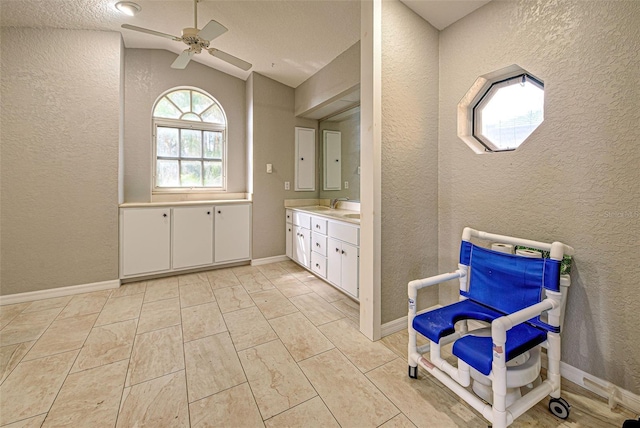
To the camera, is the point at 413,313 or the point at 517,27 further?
the point at 517,27

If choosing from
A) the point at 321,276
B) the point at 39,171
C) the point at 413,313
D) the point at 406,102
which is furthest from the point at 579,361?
the point at 39,171

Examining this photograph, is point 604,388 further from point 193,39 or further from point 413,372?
point 193,39

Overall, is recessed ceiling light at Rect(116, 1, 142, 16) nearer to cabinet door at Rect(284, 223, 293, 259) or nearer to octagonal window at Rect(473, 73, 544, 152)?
cabinet door at Rect(284, 223, 293, 259)

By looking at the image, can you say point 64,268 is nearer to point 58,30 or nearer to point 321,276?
point 58,30

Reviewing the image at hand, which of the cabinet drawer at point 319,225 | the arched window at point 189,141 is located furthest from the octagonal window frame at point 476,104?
the arched window at point 189,141

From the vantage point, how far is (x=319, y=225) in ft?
10.9

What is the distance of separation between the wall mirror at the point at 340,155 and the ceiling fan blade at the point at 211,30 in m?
1.85

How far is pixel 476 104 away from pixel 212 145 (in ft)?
11.4

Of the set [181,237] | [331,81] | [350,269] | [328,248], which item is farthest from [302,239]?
[331,81]

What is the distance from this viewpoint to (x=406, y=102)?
222 cm

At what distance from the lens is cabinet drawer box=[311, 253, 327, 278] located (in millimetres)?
3242

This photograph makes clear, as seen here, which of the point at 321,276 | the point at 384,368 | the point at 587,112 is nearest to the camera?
the point at 587,112

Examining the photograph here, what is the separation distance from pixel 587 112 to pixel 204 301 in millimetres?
3366

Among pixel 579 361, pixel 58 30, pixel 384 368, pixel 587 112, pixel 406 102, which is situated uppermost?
pixel 58 30
